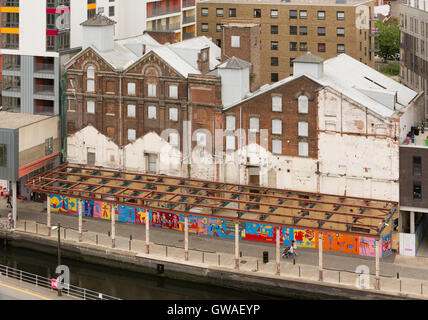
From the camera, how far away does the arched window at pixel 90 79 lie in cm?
10294

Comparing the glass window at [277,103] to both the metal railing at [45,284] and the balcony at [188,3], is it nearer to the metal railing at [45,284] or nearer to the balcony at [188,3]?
the metal railing at [45,284]

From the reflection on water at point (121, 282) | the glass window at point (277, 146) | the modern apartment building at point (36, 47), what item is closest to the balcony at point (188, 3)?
the modern apartment building at point (36, 47)

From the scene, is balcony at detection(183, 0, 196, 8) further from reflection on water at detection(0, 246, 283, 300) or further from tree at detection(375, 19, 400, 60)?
reflection on water at detection(0, 246, 283, 300)

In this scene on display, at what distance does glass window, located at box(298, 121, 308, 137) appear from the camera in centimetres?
9425

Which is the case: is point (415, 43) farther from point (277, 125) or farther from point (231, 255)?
point (231, 255)

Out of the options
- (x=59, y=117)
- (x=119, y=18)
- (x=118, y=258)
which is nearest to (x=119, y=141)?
(x=59, y=117)

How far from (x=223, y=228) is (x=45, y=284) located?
19067 mm

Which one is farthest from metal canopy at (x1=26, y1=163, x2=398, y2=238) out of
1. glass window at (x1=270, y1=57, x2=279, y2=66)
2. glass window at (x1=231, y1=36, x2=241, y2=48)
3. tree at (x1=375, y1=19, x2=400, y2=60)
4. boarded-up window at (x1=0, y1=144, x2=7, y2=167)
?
tree at (x1=375, y1=19, x2=400, y2=60)

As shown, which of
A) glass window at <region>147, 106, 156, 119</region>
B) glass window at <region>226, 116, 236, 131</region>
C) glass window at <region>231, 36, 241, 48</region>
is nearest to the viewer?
glass window at <region>226, 116, 236, 131</region>

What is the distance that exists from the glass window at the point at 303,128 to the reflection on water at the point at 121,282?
57.8 feet

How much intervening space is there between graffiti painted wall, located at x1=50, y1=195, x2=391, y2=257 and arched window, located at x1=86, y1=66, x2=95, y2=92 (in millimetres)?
12213

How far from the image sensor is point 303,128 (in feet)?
310

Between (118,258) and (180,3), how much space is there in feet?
181

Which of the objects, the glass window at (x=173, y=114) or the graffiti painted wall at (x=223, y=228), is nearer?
the graffiti painted wall at (x=223, y=228)
